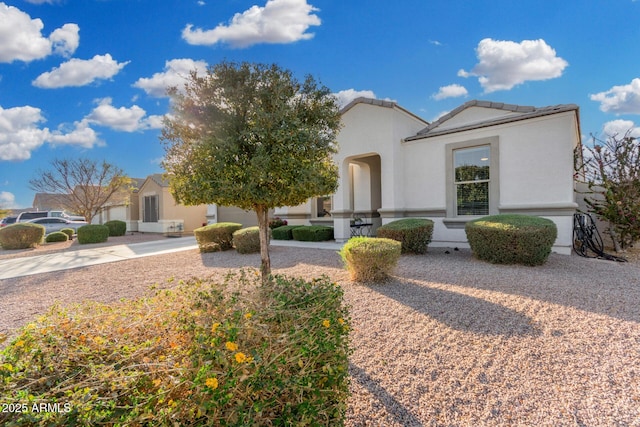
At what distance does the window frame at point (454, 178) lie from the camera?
8.44m

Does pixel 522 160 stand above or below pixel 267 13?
below

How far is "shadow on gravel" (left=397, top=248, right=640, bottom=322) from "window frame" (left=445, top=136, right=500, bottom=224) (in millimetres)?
1781

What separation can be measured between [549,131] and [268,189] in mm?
7812

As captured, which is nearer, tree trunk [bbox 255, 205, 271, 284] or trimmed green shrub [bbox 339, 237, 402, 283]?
tree trunk [bbox 255, 205, 271, 284]

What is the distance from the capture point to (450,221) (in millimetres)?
9156

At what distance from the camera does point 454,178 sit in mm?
9180

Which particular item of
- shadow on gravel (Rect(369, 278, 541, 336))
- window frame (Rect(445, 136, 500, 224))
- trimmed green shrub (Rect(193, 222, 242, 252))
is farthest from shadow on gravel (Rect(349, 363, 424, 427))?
trimmed green shrub (Rect(193, 222, 242, 252))

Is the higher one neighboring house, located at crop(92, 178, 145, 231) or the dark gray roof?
the dark gray roof

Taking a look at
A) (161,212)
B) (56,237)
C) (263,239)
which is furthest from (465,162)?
(56,237)

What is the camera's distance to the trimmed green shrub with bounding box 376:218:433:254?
8.01 m

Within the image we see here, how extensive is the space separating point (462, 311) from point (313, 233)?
26.1 ft

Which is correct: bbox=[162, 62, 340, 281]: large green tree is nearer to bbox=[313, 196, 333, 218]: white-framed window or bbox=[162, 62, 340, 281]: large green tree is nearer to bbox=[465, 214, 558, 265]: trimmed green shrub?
bbox=[465, 214, 558, 265]: trimmed green shrub

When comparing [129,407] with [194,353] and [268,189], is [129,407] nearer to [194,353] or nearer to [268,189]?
[194,353]

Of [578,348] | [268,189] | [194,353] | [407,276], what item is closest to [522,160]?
[407,276]
